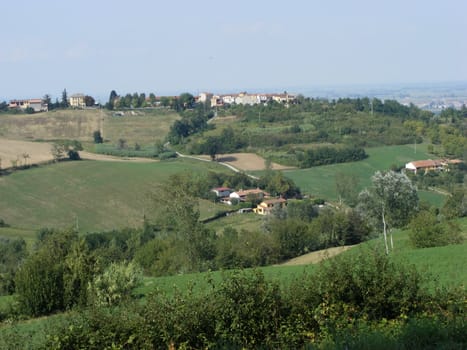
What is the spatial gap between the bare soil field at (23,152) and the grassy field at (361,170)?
3081 centimetres

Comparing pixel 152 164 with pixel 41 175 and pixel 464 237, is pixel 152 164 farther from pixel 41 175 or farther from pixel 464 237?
pixel 464 237

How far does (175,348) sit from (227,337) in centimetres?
77

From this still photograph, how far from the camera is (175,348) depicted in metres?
8.88

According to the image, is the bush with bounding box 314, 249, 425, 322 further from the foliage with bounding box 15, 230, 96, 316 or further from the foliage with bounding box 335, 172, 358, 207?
the foliage with bounding box 335, 172, 358, 207

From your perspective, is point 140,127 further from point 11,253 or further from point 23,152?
point 11,253

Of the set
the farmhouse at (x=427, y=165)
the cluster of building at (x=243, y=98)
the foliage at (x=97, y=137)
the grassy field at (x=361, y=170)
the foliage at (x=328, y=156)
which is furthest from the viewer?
the cluster of building at (x=243, y=98)

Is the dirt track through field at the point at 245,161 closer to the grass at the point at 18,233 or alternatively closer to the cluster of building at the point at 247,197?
the cluster of building at the point at 247,197

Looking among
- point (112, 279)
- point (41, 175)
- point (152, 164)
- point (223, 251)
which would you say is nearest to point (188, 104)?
point (152, 164)

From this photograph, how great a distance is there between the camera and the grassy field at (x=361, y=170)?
211 feet

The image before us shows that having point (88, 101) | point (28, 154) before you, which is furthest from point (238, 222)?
point (88, 101)

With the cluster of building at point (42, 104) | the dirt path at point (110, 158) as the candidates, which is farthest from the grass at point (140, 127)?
the cluster of building at point (42, 104)

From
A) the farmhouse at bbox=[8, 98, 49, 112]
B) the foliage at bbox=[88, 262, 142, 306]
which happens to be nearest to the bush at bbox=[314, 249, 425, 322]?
the foliage at bbox=[88, 262, 142, 306]

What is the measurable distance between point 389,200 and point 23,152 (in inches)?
2385

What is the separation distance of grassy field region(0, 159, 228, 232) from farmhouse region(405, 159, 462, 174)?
22.7 metres
